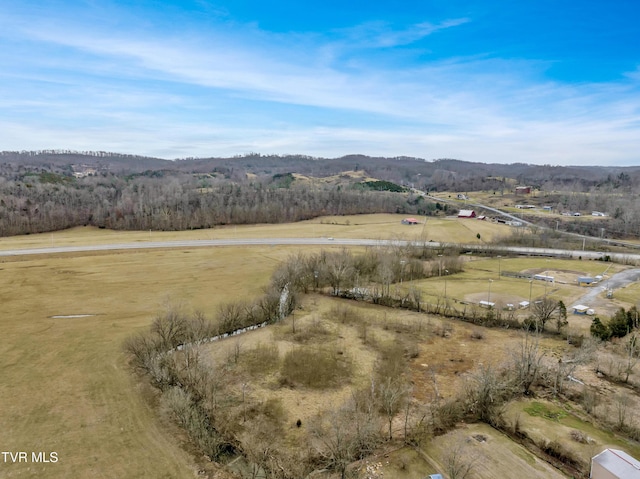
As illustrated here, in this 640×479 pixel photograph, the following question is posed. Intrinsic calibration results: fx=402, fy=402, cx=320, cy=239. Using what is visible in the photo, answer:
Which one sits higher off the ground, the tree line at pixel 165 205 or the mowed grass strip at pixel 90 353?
the tree line at pixel 165 205

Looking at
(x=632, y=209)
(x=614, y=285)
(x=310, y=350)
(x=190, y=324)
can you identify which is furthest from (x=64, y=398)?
(x=632, y=209)

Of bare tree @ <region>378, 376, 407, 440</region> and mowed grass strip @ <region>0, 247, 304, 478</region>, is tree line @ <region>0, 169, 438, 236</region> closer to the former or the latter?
mowed grass strip @ <region>0, 247, 304, 478</region>

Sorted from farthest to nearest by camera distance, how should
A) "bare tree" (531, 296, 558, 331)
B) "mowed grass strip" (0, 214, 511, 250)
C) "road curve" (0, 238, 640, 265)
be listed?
1. "mowed grass strip" (0, 214, 511, 250)
2. "road curve" (0, 238, 640, 265)
3. "bare tree" (531, 296, 558, 331)

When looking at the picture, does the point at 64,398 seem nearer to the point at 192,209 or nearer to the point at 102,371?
the point at 102,371

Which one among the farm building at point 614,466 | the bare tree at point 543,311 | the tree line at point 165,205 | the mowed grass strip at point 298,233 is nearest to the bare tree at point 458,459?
the farm building at point 614,466

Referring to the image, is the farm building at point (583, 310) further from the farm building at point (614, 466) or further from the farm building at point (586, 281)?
the farm building at point (614, 466)

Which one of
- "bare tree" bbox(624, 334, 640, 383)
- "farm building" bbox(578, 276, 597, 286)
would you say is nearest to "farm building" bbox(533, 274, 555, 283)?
"farm building" bbox(578, 276, 597, 286)

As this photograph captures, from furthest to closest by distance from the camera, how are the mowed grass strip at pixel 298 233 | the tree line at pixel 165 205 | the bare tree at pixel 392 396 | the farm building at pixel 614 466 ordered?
the tree line at pixel 165 205
the mowed grass strip at pixel 298 233
the bare tree at pixel 392 396
the farm building at pixel 614 466
